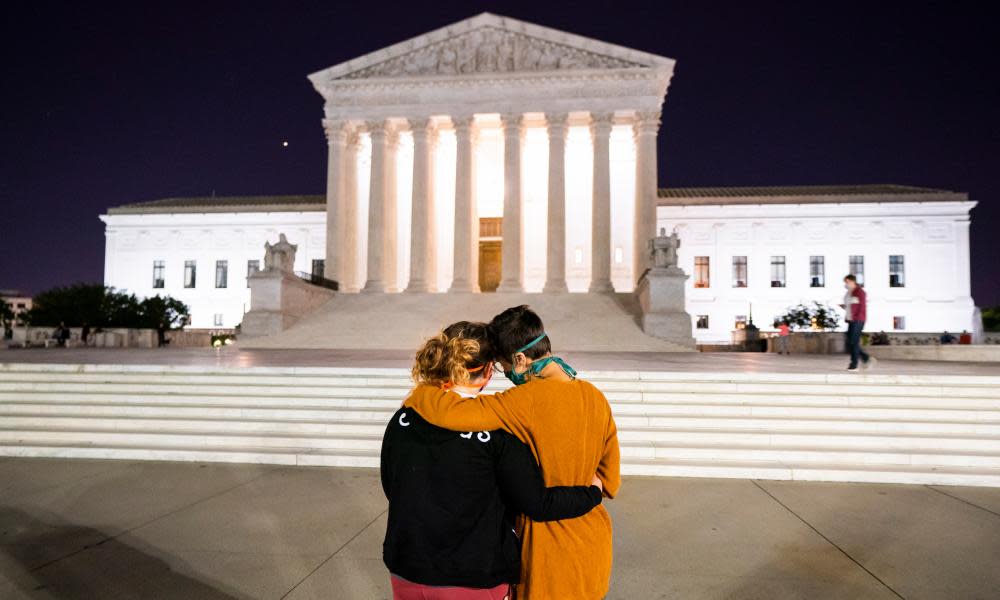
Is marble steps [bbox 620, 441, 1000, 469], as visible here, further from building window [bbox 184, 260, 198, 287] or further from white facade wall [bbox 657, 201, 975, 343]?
building window [bbox 184, 260, 198, 287]

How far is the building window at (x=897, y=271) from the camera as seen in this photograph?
4822 cm

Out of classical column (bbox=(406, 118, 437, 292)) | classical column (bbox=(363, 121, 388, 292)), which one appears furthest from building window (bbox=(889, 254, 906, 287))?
classical column (bbox=(363, 121, 388, 292))

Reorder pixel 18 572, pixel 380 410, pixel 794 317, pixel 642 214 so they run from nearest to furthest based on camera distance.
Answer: pixel 18 572, pixel 380 410, pixel 642 214, pixel 794 317

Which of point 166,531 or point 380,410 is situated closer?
point 166,531

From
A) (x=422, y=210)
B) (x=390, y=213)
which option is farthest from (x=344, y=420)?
(x=390, y=213)

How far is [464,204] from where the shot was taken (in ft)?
111

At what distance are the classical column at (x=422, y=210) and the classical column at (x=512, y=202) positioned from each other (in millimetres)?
4128

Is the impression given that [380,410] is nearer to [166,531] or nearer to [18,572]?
[166,531]

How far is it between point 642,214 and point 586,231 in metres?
7.56

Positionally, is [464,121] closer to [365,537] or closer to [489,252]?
[489,252]

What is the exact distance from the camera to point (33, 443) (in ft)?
28.1

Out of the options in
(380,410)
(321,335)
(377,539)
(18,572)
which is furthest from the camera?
(321,335)

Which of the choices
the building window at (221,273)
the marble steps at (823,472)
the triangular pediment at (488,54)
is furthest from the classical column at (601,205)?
the building window at (221,273)

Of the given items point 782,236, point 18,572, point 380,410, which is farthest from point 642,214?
point 18,572
